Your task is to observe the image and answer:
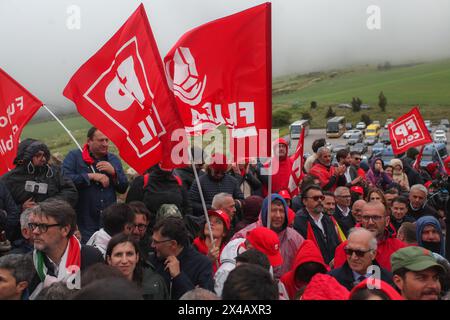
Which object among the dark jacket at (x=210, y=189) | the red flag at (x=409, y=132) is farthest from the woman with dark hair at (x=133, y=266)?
the red flag at (x=409, y=132)

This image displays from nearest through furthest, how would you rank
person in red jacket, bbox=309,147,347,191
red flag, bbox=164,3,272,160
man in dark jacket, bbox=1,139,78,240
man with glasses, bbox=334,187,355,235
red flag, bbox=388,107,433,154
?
red flag, bbox=164,3,272,160, man in dark jacket, bbox=1,139,78,240, man with glasses, bbox=334,187,355,235, person in red jacket, bbox=309,147,347,191, red flag, bbox=388,107,433,154

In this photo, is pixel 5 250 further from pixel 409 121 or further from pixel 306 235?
pixel 409 121

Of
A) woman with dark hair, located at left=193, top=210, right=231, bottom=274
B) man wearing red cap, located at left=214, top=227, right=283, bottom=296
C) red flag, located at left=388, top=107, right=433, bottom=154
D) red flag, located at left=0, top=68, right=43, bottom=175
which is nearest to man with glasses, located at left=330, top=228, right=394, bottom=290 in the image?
man wearing red cap, located at left=214, top=227, right=283, bottom=296

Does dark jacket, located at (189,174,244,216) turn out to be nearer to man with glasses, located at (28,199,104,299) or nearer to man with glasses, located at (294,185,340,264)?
man with glasses, located at (294,185,340,264)

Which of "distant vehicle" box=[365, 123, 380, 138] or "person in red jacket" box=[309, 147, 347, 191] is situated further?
"distant vehicle" box=[365, 123, 380, 138]

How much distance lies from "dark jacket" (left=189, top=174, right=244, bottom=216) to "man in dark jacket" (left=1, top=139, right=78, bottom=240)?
157 centimetres

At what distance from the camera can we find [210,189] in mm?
6996

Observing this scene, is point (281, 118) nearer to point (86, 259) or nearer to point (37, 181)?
point (37, 181)

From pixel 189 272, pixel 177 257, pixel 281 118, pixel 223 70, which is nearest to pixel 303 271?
pixel 189 272

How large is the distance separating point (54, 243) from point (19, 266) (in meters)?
0.40

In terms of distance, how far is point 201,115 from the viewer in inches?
206

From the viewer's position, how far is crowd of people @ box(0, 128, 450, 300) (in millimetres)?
3418
